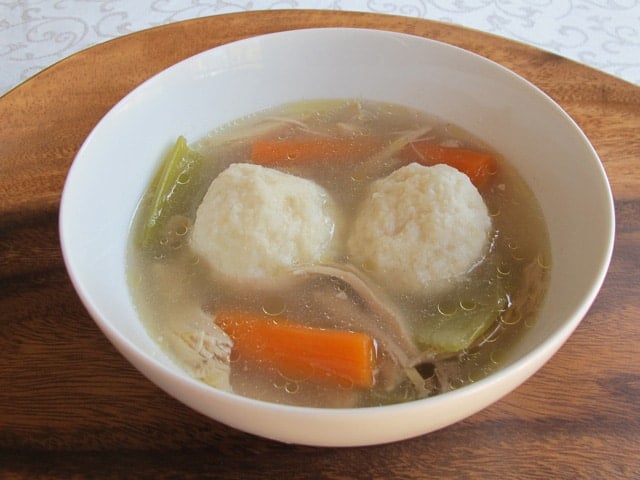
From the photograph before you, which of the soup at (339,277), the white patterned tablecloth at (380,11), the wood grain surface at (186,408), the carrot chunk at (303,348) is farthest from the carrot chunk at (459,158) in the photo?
the white patterned tablecloth at (380,11)

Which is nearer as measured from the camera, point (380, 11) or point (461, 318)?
point (461, 318)

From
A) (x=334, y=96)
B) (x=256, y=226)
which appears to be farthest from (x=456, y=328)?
(x=334, y=96)

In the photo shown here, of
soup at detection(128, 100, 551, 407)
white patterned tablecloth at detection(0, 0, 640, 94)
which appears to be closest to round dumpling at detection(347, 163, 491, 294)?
soup at detection(128, 100, 551, 407)

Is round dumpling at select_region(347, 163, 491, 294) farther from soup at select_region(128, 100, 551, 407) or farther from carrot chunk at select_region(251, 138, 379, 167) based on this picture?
carrot chunk at select_region(251, 138, 379, 167)

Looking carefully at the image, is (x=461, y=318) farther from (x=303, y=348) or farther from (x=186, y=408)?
(x=186, y=408)

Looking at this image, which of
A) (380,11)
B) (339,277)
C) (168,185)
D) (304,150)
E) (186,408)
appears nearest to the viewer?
(186,408)

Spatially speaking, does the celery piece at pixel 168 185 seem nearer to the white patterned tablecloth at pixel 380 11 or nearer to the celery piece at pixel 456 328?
the celery piece at pixel 456 328
